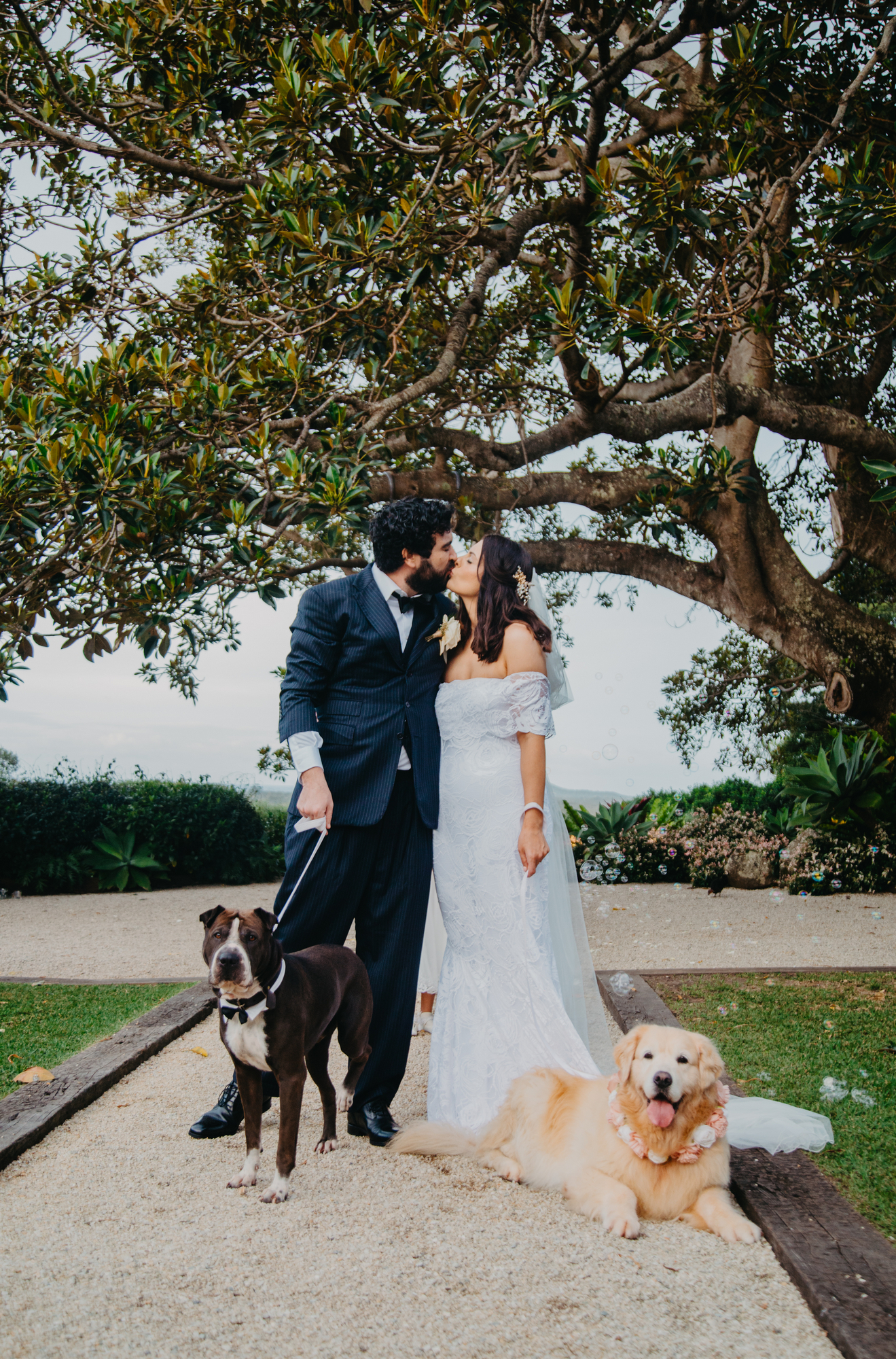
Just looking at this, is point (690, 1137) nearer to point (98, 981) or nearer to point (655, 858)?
point (98, 981)

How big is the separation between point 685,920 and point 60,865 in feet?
22.9

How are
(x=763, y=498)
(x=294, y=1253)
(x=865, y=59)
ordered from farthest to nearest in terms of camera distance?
1. (x=763, y=498)
2. (x=865, y=59)
3. (x=294, y=1253)

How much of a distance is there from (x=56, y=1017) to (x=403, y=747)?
126 inches

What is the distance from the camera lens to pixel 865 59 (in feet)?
26.5

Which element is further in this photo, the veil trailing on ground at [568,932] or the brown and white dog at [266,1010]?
the veil trailing on ground at [568,932]

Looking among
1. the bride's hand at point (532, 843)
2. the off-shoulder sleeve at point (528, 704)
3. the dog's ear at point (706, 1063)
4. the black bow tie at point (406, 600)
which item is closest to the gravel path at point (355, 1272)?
the dog's ear at point (706, 1063)

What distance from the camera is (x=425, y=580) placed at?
3.59m

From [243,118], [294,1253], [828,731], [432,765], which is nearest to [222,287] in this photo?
[243,118]

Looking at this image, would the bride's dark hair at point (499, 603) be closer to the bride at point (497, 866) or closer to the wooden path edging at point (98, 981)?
the bride at point (497, 866)

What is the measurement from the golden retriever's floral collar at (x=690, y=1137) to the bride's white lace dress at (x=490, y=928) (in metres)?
0.63

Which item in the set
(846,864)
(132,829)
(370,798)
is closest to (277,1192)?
(370,798)

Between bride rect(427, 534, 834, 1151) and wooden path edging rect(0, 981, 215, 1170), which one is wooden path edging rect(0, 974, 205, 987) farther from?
bride rect(427, 534, 834, 1151)

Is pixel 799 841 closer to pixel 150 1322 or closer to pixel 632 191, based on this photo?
pixel 632 191

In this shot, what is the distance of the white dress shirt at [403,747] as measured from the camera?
3.29 metres
